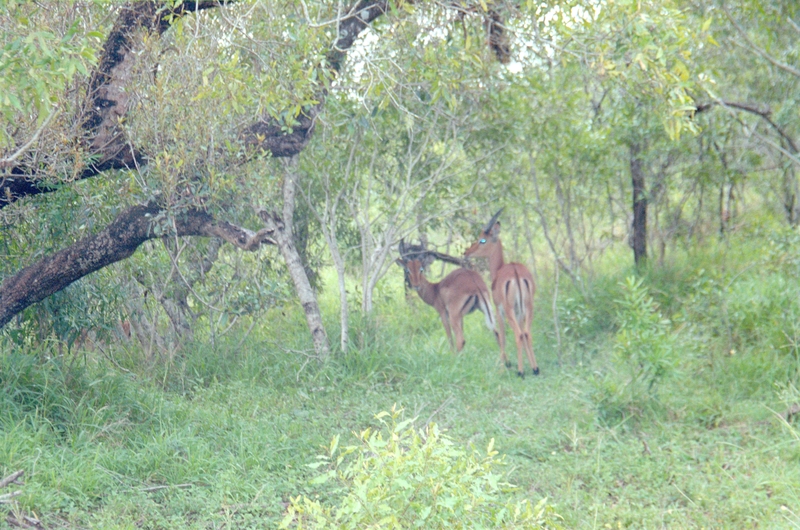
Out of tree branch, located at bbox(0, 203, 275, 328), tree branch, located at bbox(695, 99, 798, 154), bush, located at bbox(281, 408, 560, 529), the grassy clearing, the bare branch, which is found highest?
the bare branch

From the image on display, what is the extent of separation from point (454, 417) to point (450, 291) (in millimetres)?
2307

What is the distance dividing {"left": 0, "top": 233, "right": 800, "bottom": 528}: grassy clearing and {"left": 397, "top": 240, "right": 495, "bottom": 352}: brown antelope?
0.33 m

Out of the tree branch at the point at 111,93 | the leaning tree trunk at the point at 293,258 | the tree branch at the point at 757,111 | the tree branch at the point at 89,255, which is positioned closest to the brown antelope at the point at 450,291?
the leaning tree trunk at the point at 293,258

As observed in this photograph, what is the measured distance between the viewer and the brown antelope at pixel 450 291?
7.84 m

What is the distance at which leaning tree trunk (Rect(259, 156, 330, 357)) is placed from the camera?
6191 millimetres

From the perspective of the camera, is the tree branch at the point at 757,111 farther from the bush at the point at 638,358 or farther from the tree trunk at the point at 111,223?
the tree trunk at the point at 111,223

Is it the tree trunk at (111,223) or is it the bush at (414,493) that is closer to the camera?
the bush at (414,493)

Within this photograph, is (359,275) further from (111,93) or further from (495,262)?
(111,93)

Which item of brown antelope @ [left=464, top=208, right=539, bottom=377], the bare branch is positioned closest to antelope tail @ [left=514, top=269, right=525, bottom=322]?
brown antelope @ [left=464, top=208, right=539, bottom=377]

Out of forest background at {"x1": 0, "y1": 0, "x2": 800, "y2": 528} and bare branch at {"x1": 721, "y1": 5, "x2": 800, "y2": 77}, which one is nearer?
forest background at {"x1": 0, "y1": 0, "x2": 800, "y2": 528}

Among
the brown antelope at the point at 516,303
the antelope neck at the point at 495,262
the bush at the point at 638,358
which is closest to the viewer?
the bush at the point at 638,358

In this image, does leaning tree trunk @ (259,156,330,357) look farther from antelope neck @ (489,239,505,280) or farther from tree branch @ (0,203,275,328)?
antelope neck @ (489,239,505,280)

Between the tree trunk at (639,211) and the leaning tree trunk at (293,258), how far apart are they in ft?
12.4

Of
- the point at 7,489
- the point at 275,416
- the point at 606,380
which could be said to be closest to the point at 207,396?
the point at 275,416
